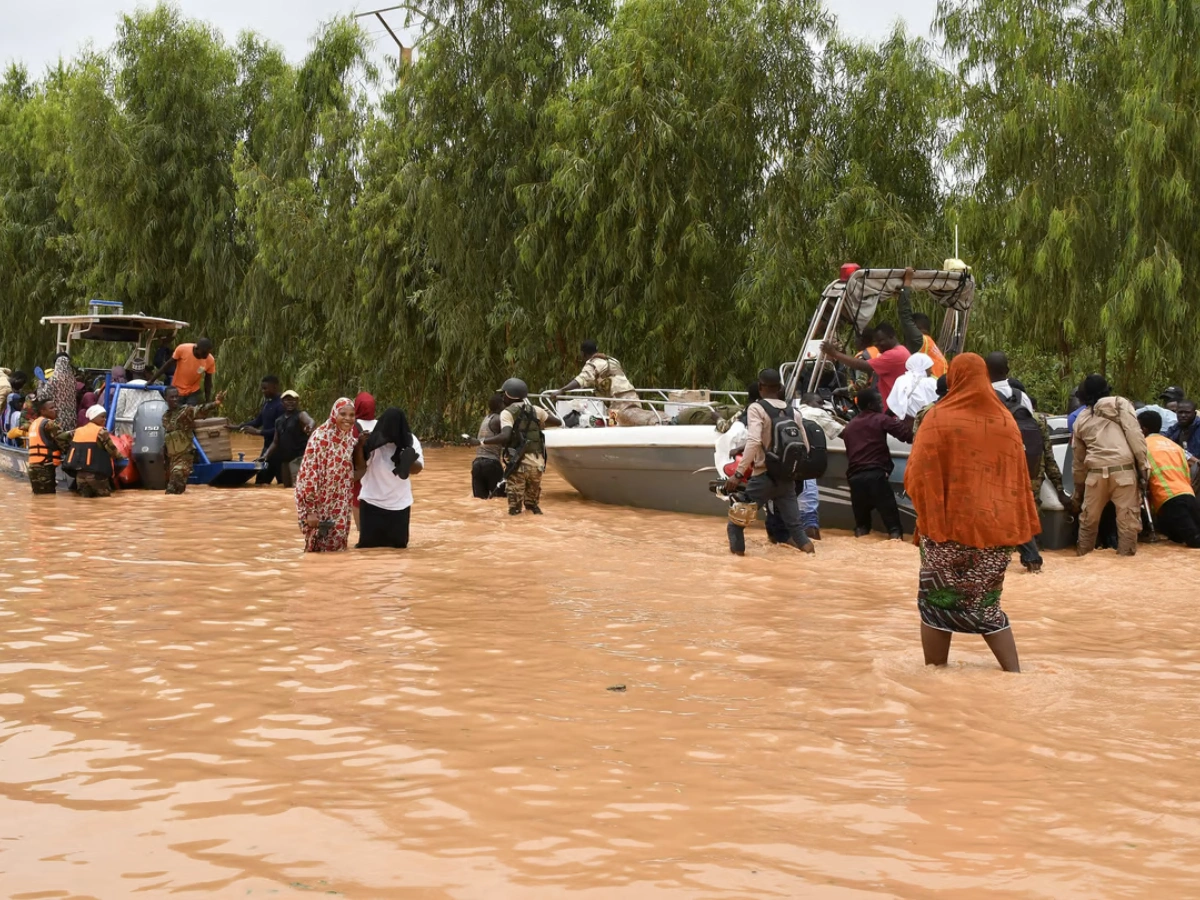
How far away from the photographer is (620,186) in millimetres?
20219

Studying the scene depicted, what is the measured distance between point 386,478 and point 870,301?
5223 mm

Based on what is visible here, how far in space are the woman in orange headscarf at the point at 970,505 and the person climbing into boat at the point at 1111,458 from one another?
4.84 metres

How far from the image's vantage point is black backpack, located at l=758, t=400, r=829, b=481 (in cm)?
1084

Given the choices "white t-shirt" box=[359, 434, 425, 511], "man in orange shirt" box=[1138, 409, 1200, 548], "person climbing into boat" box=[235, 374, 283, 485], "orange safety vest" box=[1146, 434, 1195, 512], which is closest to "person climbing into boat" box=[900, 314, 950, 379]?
"man in orange shirt" box=[1138, 409, 1200, 548]

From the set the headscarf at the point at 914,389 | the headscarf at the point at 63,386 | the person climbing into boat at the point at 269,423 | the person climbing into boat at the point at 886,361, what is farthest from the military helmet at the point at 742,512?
the headscarf at the point at 63,386

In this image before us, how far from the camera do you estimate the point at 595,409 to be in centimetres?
1569

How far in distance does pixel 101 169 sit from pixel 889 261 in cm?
1624

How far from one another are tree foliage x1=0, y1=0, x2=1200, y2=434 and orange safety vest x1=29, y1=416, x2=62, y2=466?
313 inches

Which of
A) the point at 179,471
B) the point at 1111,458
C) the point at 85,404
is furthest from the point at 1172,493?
the point at 85,404

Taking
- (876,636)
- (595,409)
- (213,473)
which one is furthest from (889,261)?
(876,636)

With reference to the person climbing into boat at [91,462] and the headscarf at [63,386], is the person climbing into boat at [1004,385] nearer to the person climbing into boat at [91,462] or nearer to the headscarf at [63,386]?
the person climbing into boat at [91,462]

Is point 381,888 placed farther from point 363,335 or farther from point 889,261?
point 363,335

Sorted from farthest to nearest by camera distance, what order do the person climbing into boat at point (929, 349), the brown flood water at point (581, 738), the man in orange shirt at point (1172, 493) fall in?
the person climbing into boat at point (929, 349)
the man in orange shirt at point (1172, 493)
the brown flood water at point (581, 738)

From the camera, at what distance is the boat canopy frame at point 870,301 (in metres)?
13.0
